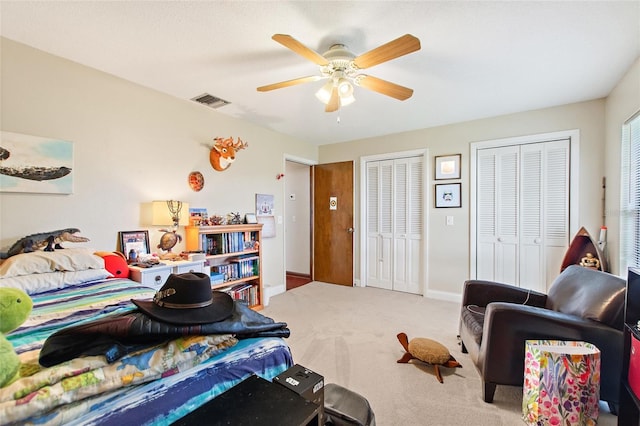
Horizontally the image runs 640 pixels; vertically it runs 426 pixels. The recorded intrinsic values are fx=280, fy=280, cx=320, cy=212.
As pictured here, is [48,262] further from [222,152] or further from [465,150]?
[465,150]

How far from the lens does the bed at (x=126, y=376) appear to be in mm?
659

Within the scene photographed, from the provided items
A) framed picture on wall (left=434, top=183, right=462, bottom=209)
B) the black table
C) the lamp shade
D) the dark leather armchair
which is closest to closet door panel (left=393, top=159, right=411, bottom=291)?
framed picture on wall (left=434, top=183, right=462, bottom=209)

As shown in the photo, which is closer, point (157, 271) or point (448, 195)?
point (157, 271)

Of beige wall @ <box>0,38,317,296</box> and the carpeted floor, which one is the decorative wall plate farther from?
the carpeted floor

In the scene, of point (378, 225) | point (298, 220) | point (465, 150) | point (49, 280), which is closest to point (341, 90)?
point (49, 280)

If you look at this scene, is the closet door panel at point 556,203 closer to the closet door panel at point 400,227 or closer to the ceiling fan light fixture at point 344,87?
the closet door panel at point 400,227

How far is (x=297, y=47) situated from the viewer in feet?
5.38

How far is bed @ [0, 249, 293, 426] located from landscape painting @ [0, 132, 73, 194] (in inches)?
46.4

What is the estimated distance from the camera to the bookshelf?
298 cm

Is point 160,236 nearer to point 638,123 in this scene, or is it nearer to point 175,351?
point 175,351

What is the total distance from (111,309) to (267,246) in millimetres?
2737

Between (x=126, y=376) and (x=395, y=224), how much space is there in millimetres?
3884

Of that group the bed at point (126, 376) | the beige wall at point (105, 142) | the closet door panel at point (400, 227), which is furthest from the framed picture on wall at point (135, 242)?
the closet door panel at point (400, 227)

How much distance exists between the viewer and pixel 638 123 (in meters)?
2.24
